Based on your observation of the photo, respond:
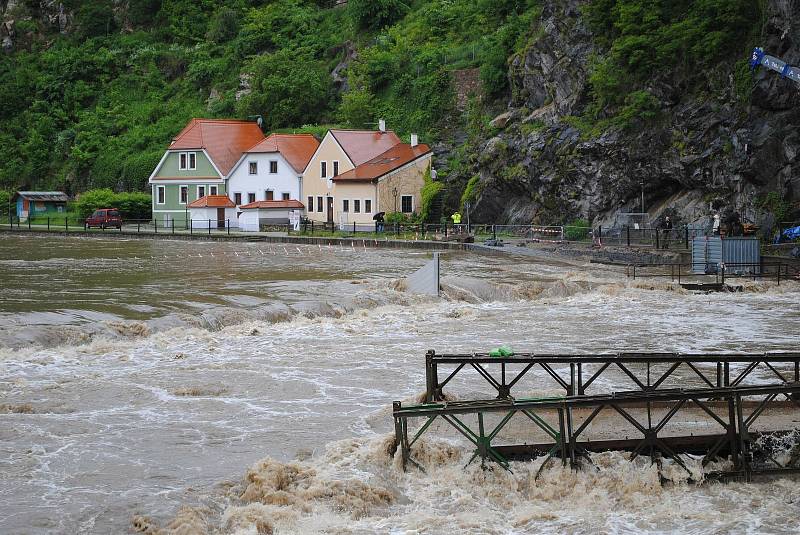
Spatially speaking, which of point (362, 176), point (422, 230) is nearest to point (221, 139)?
point (362, 176)

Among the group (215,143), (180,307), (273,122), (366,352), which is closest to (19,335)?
(180,307)

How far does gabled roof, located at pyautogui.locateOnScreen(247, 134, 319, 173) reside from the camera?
71000mm

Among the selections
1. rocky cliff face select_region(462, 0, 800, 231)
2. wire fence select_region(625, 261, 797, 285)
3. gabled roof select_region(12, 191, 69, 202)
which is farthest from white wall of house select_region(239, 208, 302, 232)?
wire fence select_region(625, 261, 797, 285)

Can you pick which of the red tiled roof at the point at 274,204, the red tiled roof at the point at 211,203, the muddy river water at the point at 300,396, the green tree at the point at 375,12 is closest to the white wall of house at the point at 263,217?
the red tiled roof at the point at 274,204

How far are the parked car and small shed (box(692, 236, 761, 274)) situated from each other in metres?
47.0

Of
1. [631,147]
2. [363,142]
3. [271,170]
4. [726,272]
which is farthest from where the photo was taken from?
[271,170]

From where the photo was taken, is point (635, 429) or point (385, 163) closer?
point (635, 429)

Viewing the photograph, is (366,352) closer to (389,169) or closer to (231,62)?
(389,169)

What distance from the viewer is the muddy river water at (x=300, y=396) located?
12.2m

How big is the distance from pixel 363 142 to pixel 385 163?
4.00 meters

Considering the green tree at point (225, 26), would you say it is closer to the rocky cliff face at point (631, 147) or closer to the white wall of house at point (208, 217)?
the white wall of house at point (208, 217)

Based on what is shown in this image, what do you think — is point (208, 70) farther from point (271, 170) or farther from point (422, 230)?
point (422, 230)

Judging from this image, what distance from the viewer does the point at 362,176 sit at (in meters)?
64.2

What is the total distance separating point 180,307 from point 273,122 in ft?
185
